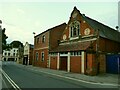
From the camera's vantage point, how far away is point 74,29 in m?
31.4

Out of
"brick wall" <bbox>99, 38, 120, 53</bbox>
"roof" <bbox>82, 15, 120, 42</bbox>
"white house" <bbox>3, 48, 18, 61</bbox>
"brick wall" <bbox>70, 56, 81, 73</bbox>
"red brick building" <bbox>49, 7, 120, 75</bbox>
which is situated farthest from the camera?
"white house" <bbox>3, 48, 18, 61</bbox>

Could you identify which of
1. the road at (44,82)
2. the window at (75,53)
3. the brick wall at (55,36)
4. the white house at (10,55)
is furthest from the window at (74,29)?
the white house at (10,55)

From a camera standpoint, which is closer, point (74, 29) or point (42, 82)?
point (42, 82)

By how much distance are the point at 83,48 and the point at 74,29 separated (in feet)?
21.5

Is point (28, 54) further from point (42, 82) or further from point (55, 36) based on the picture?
point (42, 82)

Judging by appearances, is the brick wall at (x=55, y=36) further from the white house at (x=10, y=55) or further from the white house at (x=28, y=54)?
the white house at (x=10, y=55)

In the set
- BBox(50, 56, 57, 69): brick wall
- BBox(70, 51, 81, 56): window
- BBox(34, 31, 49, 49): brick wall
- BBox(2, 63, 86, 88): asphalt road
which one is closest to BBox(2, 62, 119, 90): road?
BBox(2, 63, 86, 88): asphalt road

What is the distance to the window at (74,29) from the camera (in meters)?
30.6

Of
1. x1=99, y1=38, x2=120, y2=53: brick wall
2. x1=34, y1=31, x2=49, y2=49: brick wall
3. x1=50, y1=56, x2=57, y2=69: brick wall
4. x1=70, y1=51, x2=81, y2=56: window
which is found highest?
x1=34, y1=31, x2=49, y2=49: brick wall

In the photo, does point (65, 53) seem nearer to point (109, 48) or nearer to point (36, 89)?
point (109, 48)

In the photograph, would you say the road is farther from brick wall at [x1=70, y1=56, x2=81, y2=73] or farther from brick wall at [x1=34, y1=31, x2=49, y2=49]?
brick wall at [x1=34, y1=31, x2=49, y2=49]

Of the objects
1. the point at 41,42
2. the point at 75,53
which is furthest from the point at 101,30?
the point at 41,42

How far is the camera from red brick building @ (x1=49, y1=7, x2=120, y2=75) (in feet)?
82.2

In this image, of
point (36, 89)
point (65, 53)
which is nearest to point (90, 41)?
point (65, 53)
